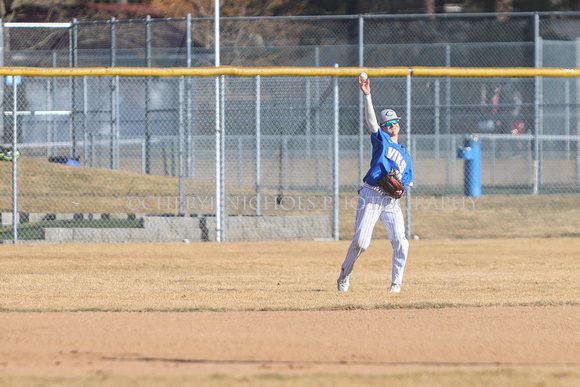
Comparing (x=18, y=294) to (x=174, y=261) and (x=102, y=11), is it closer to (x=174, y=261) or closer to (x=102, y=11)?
(x=174, y=261)

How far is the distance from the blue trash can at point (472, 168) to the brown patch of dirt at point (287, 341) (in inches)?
370

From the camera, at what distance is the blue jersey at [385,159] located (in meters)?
6.98

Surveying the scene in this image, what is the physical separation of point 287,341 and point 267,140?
1087 cm

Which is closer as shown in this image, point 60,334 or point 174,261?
point 60,334

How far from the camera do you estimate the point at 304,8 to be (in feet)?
109

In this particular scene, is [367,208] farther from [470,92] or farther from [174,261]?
[470,92]

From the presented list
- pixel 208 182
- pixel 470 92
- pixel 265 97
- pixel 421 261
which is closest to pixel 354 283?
pixel 421 261

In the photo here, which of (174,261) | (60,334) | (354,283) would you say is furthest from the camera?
(174,261)

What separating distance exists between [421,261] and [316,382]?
6357 mm

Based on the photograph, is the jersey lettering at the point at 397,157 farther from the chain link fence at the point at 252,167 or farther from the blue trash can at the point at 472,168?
the blue trash can at the point at 472,168

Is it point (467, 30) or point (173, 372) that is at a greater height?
point (467, 30)

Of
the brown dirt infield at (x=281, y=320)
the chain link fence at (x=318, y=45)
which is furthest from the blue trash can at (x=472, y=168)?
the brown dirt infield at (x=281, y=320)

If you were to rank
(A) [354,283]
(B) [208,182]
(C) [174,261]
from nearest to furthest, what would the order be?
(A) [354,283] → (C) [174,261] → (B) [208,182]

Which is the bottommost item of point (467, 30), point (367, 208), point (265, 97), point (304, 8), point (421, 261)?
point (421, 261)
